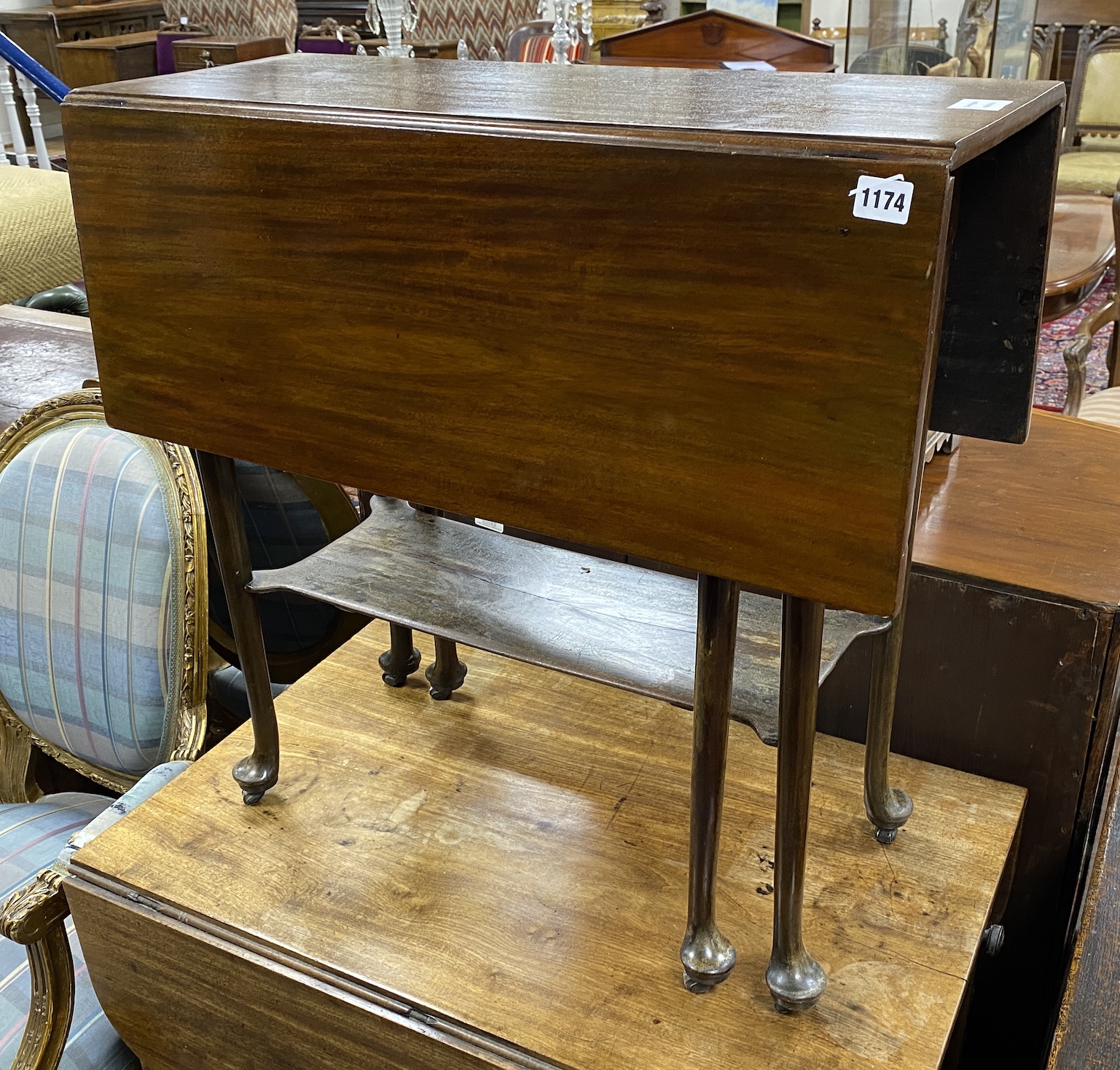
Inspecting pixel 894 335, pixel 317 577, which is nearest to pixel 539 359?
pixel 894 335

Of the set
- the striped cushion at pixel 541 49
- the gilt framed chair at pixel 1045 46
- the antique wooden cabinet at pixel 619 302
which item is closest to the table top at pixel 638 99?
the antique wooden cabinet at pixel 619 302

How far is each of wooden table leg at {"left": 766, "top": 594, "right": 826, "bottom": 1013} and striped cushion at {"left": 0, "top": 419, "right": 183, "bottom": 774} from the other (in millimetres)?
791

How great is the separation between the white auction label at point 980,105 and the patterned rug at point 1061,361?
254 cm

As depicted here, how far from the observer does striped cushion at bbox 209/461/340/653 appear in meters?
1.72

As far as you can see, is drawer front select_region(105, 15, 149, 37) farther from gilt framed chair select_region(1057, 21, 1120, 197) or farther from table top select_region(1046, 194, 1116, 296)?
table top select_region(1046, 194, 1116, 296)

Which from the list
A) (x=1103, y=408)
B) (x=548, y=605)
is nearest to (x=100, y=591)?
(x=548, y=605)

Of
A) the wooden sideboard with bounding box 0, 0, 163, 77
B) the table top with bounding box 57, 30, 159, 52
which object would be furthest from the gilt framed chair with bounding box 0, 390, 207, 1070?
the wooden sideboard with bounding box 0, 0, 163, 77

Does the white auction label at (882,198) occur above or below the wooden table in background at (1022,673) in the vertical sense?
above

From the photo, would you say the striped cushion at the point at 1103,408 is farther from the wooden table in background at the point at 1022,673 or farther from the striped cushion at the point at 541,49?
the striped cushion at the point at 541,49

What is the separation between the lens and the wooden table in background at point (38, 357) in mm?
1880

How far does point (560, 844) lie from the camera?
3.58ft

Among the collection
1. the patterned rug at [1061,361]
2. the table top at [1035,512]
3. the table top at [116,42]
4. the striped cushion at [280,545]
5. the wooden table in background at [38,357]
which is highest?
the table top at [116,42]

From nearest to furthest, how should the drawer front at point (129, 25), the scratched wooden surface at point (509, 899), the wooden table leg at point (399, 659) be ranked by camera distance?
the scratched wooden surface at point (509, 899) → the wooden table leg at point (399, 659) → the drawer front at point (129, 25)

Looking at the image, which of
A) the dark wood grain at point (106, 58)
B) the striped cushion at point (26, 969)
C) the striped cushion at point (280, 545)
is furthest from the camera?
the dark wood grain at point (106, 58)
